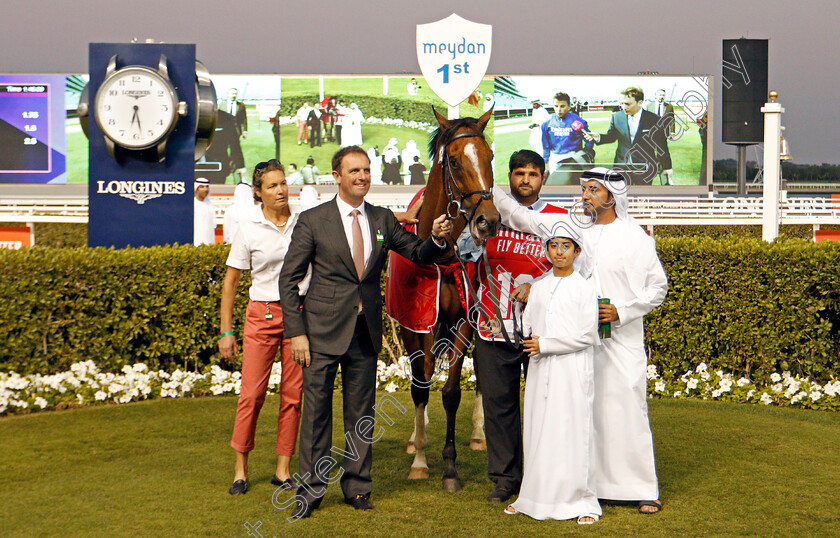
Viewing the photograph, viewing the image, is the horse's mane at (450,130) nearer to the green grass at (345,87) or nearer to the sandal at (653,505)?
the sandal at (653,505)

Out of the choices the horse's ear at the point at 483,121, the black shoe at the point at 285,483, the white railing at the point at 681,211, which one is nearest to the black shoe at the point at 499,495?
the black shoe at the point at 285,483

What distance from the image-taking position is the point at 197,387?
887 centimetres

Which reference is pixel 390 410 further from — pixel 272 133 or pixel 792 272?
pixel 272 133

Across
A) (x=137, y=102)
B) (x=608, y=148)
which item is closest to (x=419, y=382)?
(x=137, y=102)

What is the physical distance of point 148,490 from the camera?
5.75 m

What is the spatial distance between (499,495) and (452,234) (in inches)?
67.8

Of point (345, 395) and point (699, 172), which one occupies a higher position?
point (699, 172)

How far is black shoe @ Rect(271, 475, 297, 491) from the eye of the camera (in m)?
5.69

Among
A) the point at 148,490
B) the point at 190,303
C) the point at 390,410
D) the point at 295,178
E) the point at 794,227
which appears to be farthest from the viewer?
the point at 295,178

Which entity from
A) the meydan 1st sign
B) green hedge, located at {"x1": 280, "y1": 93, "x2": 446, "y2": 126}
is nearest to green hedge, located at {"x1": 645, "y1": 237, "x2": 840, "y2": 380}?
the meydan 1st sign

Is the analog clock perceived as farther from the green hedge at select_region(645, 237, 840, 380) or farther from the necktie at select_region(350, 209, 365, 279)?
the green hedge at select_region(645, 237, 840, 380)

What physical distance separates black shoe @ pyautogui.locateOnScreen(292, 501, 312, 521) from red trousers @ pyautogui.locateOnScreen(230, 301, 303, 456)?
25.1 inches

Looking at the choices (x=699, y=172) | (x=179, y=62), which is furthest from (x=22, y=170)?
(x=179, y=62)

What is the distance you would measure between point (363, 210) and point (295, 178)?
44.8 metres
